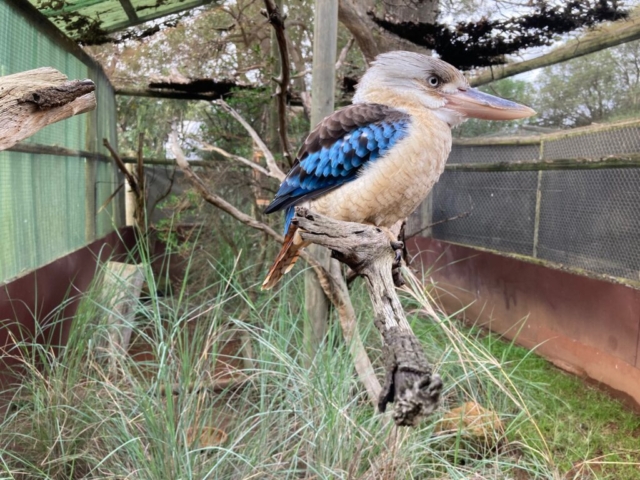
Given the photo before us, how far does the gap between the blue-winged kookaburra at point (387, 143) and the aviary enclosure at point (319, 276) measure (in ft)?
0.59

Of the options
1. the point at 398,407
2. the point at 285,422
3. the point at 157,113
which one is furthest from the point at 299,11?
the point at 398,407

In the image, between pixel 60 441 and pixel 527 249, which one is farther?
pixel 527 249

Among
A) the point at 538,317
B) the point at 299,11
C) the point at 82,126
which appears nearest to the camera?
the point at 538,317

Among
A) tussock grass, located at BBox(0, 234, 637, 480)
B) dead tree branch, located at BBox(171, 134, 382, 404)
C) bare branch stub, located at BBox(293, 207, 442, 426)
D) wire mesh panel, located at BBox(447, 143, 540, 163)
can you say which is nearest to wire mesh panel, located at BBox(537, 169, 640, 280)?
wire mesh panel, located at BBox(447, 143, 540, 163)

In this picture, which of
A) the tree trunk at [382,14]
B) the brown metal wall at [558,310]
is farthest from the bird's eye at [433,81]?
the tree trunk at [382,14]

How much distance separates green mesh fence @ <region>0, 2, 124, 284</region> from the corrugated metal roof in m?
0.21

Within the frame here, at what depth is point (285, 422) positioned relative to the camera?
1941 millimetres

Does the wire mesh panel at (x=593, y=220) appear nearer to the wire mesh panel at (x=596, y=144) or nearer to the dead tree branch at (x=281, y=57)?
the wire mesh panel at (x=596, y=144)

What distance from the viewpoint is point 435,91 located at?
4.54 feet

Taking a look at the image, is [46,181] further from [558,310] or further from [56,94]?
[558,310]

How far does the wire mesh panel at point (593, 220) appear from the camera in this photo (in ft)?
8.97

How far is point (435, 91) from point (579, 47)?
2.05 metres

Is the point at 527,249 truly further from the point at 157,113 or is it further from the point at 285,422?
the point at 157,113

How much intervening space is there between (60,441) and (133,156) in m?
3.74
